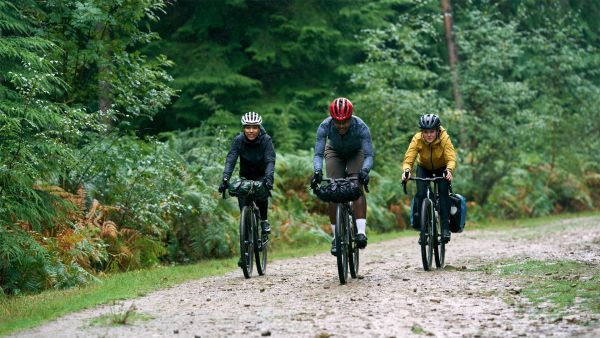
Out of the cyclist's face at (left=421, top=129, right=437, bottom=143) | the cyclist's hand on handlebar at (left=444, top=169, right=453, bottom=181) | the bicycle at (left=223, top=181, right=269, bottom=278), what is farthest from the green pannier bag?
the cyclist's hand on handlebar at (left=444, top=169, right=453, bottom=181)

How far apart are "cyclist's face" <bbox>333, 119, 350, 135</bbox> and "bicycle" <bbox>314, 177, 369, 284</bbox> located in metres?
0.68

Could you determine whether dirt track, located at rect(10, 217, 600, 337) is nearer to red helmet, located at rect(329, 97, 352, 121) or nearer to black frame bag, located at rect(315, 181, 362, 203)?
black frame bag, located at rect(315, 181, 362, 203)

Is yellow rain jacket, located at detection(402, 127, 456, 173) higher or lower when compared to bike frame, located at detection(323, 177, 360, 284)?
higher

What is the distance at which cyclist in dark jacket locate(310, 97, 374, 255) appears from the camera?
38.8ft

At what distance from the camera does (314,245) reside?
19031 mm

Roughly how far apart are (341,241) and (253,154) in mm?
2231

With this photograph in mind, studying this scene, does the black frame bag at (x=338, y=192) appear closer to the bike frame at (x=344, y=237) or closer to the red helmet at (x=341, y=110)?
the bike frame at (x=344, y=237)

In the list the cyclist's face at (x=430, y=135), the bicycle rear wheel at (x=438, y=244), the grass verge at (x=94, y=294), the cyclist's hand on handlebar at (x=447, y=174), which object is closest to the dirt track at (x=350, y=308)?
the bicycle rear wheel at (x=438, y=244)

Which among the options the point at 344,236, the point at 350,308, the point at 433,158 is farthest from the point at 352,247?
the point at 350,308

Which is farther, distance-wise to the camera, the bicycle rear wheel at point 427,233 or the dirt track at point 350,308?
the bicycle rear wheel at point 427,233

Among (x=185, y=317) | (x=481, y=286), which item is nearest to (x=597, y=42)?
(x=481, y=286)

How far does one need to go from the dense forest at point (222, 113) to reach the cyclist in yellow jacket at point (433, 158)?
3995 mm

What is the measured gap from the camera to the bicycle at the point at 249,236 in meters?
12.3

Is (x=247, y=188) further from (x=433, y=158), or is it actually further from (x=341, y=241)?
(x=433, y=158)
